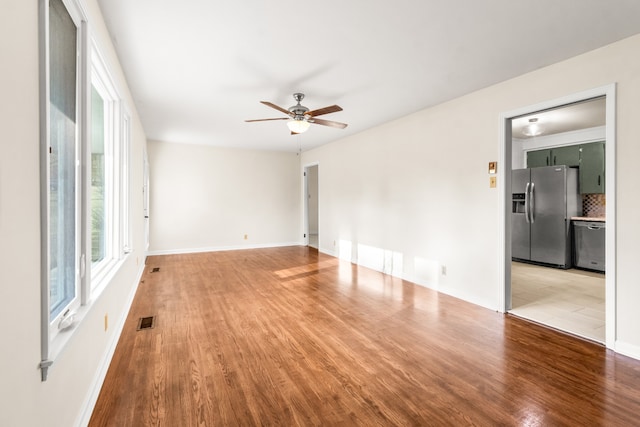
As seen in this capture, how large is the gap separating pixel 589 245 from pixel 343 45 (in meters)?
5.43

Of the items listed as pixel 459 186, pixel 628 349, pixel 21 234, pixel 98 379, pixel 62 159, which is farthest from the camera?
pixel 459 186

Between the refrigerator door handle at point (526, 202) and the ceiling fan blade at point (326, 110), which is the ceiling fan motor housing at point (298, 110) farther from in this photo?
the refrigerator door handle at point (526, 202)

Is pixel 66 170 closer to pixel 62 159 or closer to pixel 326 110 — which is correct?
pixel 62 159

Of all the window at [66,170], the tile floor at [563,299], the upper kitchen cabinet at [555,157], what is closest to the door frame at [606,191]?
the tile floor at [563,299]

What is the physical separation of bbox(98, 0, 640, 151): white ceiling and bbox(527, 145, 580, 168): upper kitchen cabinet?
12.0 feet

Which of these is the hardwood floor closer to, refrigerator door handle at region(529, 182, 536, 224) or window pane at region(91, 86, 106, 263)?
window pane at region(91, 86, 106, 263)

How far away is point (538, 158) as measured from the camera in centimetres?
641

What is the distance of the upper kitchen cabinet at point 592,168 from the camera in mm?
5340

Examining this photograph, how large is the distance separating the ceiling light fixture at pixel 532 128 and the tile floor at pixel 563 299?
2.51 m

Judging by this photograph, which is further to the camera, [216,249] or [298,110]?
[216,249]

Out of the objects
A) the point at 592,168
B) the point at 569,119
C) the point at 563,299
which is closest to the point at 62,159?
the point at 563,299

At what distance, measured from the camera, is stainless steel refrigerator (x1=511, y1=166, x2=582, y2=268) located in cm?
542

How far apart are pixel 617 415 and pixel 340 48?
3.15 meters

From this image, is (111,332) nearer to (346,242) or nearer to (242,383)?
(242,383)
